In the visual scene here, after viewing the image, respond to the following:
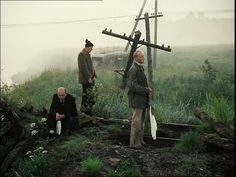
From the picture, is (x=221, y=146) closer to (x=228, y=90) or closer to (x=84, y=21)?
(x=228, y=90)

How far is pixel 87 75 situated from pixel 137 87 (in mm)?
2575

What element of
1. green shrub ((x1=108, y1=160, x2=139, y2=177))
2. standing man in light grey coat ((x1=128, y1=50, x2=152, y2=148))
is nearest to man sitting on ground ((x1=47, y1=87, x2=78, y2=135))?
standing man in light grey coat ((x1=128, y1=50, x2=152, y2=148))

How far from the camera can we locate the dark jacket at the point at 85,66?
1151 centimetres

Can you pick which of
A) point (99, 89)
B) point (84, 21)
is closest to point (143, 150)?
point (99, 89)

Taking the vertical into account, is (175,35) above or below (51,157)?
above

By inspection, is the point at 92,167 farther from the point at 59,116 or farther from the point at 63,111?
the point at 63,111

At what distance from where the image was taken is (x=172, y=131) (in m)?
10.6

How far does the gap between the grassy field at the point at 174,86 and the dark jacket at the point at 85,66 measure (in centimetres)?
78

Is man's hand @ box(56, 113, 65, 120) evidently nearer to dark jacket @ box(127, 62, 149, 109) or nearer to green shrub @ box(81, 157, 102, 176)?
dark jacket @ box(127, 62, 149, 109)

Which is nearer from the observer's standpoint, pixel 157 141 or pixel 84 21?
pixel 157 141

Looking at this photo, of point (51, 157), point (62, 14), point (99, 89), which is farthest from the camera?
point (62, 14)

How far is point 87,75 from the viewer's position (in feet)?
38.2

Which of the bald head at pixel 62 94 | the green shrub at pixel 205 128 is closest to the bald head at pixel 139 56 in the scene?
the green shrub at pixel 205 128

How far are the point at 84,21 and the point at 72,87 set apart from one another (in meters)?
3.02
